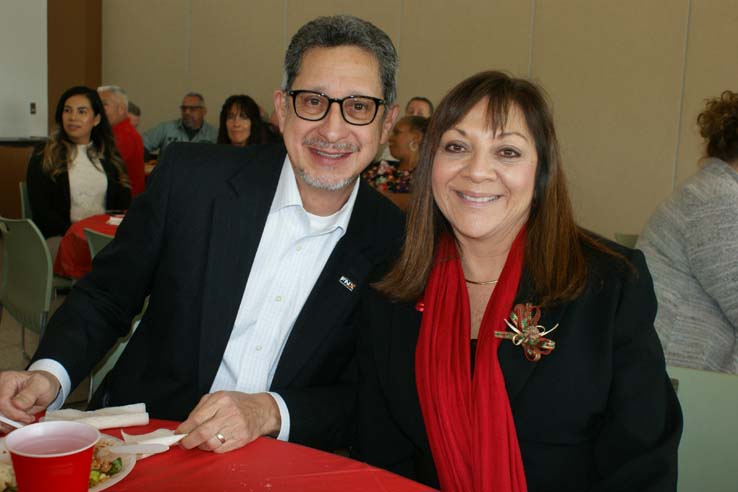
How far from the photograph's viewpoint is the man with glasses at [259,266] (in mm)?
1938

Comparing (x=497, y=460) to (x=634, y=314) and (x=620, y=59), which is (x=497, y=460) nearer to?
(x=634, y=314)

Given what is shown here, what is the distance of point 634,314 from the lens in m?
1.62

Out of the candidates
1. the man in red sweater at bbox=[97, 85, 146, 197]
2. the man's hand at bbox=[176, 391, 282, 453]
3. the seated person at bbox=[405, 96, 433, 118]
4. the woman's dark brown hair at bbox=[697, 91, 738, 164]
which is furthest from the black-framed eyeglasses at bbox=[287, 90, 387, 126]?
the seated person at bbox=[405, 96, 433, 118]

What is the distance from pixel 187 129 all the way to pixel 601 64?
4846 mm

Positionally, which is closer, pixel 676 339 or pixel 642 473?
pixel 642 473

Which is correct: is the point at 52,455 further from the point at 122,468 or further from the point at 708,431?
the point at 708,431

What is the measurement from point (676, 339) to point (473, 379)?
128cm

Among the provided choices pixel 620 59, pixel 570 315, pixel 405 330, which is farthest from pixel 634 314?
pixel 620 59

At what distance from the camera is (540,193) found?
1810mm

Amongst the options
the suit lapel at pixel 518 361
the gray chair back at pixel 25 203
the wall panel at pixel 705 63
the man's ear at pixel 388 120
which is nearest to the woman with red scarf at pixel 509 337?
the suit lapel at pixel 518 361

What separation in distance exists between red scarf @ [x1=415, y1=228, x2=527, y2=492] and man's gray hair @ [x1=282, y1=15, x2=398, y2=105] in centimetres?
60

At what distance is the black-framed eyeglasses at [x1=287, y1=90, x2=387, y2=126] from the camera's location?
1994 millimetres

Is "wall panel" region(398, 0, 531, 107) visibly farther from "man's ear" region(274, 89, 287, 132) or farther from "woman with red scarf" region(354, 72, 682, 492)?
"woman with red scarf" region(354, 72, 682, 492)

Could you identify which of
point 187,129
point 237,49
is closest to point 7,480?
point 187,129
